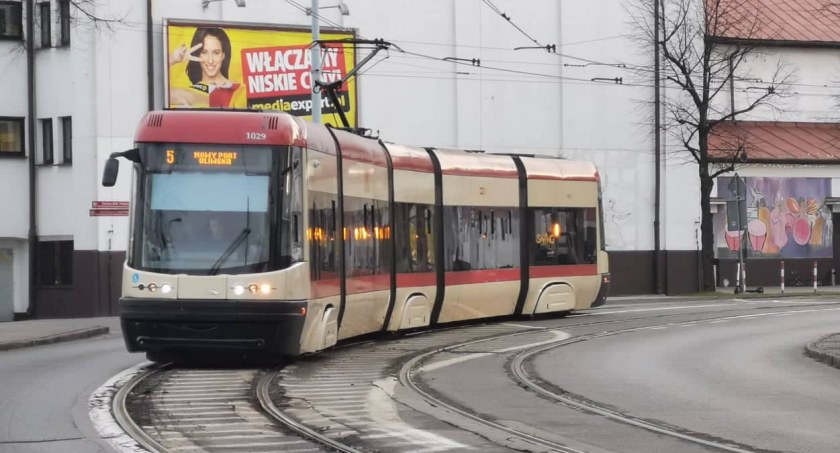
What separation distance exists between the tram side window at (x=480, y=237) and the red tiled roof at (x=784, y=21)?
23434 mm

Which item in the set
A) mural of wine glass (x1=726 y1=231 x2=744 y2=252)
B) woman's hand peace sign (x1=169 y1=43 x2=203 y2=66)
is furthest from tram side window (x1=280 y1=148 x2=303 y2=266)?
mural of wine glass (x1=726 y1=231 x2=744 y2=252)

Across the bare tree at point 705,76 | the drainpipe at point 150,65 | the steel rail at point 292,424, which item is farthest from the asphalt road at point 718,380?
the bare tree at point 705,76

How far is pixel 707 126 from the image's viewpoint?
4309cm

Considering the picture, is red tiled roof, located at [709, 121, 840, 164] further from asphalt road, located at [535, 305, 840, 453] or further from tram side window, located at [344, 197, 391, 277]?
tram side window, located at [344, 197, 391, 277]

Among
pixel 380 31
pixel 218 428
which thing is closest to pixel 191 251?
pixel 218 428

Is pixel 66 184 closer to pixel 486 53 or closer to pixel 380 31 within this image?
pixel 380 31

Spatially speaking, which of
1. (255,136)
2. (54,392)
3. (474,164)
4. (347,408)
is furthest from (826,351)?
(54,392)

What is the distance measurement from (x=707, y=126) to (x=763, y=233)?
568 centimetres

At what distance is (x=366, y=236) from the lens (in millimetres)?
20391

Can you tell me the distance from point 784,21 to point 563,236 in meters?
25.5

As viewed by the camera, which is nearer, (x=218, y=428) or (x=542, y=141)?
(x=218, y=428)

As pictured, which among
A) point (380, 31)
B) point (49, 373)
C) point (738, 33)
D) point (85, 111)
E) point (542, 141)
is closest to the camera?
point (49, 373)

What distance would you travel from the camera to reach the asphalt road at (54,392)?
1091 centimetres

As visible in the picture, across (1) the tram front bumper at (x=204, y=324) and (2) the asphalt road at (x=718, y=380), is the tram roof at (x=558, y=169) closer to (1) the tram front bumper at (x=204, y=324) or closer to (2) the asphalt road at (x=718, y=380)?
(2) the asphalt road at (x=718, y=380)
